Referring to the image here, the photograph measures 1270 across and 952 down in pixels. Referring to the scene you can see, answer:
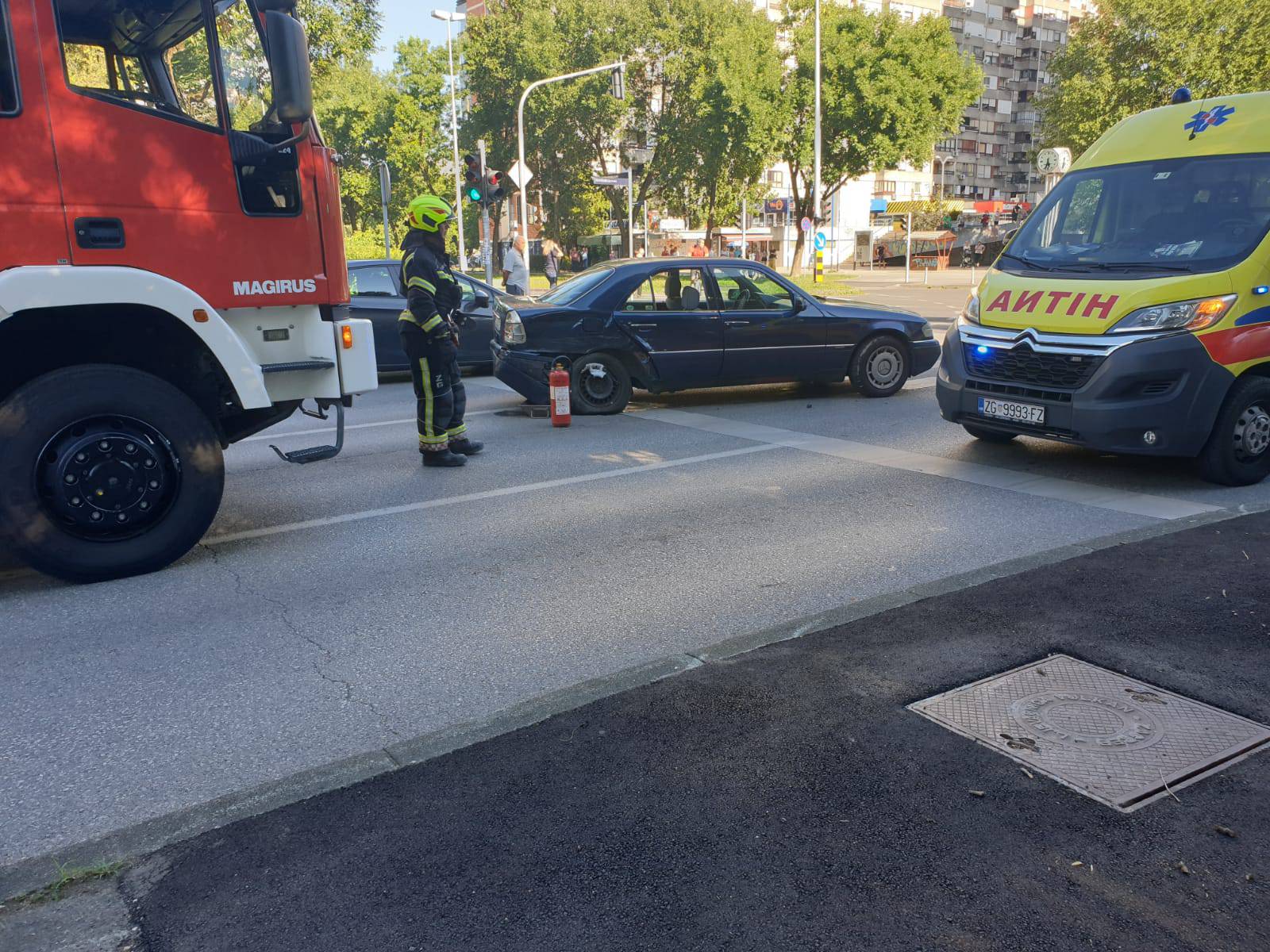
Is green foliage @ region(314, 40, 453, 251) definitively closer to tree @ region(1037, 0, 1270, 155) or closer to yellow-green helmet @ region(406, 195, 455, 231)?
tree @ region(1037, 0, 1270, 155)

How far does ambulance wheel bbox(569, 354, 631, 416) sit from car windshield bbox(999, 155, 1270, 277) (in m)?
4.11

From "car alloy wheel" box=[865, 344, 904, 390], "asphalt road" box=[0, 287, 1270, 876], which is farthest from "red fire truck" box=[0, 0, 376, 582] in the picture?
"car alloy wheel" box=[865, 344, 904, 390]

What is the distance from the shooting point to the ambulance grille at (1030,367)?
686 cm

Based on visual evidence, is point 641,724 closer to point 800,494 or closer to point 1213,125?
point 800,494

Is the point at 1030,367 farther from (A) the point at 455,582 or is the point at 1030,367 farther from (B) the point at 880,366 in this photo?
(A) the point at 455,582

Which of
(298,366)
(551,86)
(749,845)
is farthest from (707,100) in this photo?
(749,845)

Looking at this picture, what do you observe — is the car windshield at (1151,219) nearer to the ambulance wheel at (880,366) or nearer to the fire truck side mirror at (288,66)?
the ambulance wheel at (880,366)

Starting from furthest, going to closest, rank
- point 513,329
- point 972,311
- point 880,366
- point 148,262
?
point 880,366
point 513,329
point 972,311
point 148,262

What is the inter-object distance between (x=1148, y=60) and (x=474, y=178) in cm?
3186

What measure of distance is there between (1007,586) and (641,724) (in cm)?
235

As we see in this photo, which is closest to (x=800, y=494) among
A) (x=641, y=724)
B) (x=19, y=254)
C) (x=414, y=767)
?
(x=641, y=724)

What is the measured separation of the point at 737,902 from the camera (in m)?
2.62

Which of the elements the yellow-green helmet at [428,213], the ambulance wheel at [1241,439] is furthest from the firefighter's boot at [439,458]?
the ambulance wheel at [1241,439]

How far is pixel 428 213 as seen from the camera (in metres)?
8.12
